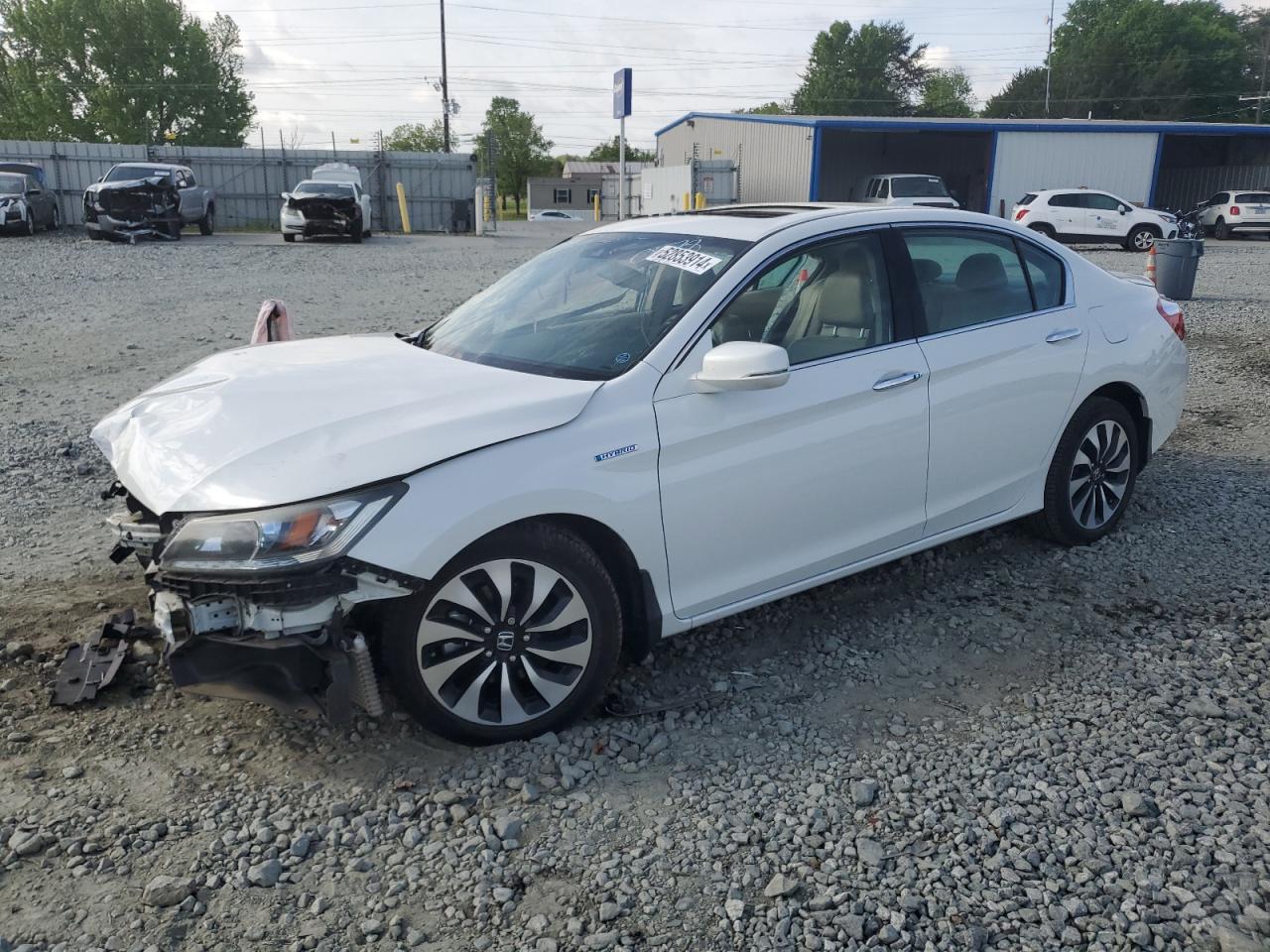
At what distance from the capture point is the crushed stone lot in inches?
104

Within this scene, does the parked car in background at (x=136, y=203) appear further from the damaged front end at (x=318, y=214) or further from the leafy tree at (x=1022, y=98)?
the leafy tree at (x=1022, y=98)

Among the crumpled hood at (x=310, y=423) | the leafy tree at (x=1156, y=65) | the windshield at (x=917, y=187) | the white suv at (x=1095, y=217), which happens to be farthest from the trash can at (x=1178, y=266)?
the leafy tree at (x=1156, y=65)

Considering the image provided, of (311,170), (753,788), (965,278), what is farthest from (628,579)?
(311,170)

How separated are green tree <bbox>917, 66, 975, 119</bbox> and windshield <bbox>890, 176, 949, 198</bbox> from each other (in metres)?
60.2

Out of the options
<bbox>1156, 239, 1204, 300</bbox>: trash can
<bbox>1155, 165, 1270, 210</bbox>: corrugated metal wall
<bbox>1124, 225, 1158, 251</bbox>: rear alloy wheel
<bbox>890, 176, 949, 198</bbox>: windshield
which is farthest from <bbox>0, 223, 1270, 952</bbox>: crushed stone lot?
<bbox>1155, 165, 1270, 210</bbox>: corrugated metal wall

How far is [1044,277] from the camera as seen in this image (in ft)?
15.7

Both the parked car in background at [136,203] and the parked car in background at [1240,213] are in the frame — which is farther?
the parked car in background at [1240,213]

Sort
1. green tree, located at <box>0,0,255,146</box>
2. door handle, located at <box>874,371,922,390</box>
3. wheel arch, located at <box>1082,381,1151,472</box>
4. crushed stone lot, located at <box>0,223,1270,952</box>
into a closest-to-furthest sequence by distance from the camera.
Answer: crushed stone lot, located at <box>0,223,1270,952</box>, door handle, located at <box>874,371,922,390</box>, wheel arch, located at <box>1082,381,1151,472</box>, green tree, located at <box>0,0,255,146</box>

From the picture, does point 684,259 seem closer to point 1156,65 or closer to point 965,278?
point 965,278

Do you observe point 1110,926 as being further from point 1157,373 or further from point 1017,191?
point 1017,191

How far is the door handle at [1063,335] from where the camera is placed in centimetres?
462

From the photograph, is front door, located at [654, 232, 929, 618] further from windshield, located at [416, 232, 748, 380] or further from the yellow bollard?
the yellow bollard

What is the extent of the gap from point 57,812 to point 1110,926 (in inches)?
113

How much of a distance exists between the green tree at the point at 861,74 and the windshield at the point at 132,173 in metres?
74.3
